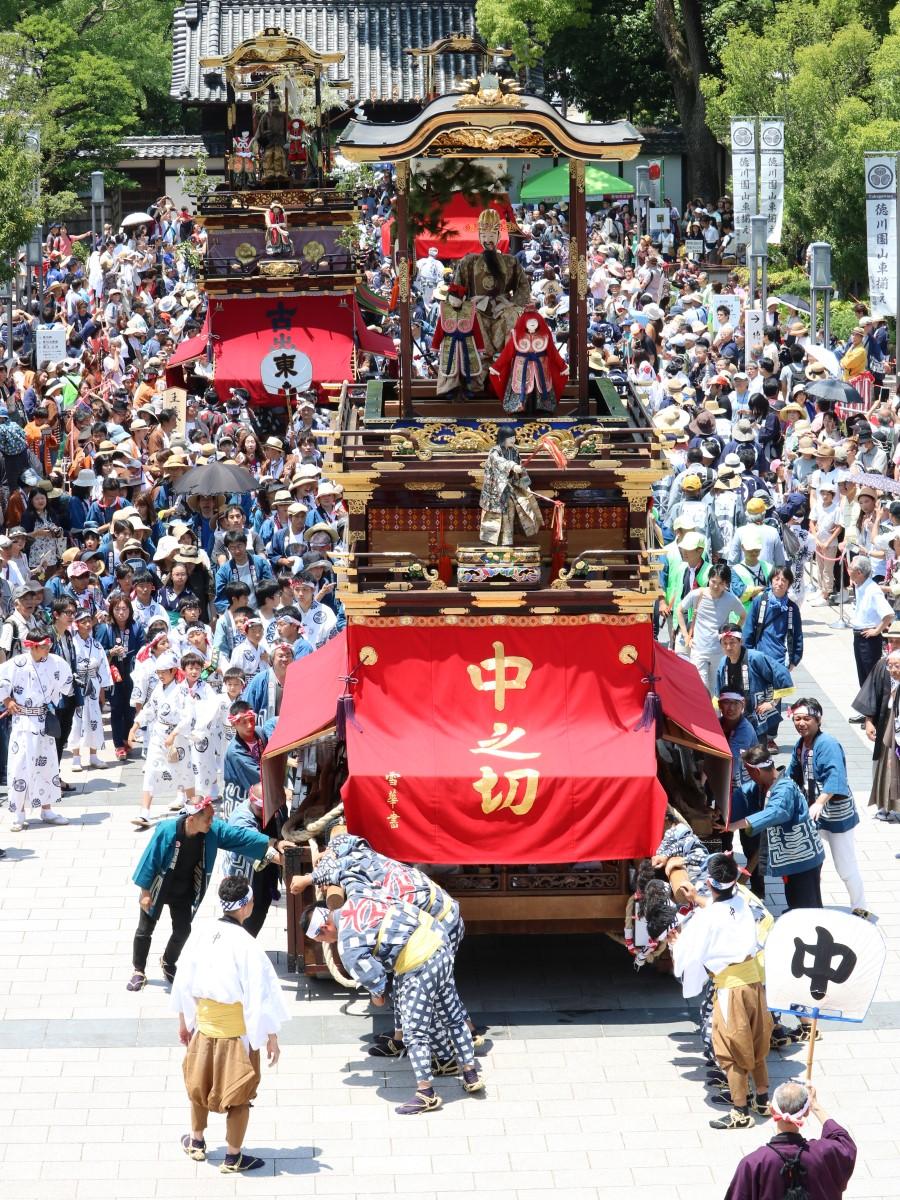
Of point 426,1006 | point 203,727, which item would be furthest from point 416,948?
point 203,727

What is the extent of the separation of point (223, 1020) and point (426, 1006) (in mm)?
1363

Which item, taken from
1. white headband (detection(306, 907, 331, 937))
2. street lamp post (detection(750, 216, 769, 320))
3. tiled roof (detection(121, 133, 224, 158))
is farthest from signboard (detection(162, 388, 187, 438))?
tiled roof (detection(121, 133, 224, 158))

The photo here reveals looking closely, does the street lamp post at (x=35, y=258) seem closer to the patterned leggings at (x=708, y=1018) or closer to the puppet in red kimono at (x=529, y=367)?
the puppet in red kimono at (x=529, y=367)

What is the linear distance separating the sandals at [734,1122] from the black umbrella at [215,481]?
10062 millimetres

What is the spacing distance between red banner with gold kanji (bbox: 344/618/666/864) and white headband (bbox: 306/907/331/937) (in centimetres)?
98

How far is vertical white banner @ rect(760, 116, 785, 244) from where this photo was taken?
99.5 feet

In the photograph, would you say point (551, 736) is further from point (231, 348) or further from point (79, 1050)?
point (231, 348)

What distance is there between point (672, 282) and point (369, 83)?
49.8 feet

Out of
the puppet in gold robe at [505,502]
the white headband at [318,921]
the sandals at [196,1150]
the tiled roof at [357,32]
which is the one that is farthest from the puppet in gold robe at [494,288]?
the tiled roof at [357,32]

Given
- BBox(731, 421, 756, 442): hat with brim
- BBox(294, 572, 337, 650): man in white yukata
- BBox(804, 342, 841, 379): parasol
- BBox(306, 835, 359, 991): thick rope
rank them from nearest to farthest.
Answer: BBox(306, 835, 359, 991): thick rope
BBox(294, 572, 337, 650): man in white yukata
BBox(731, 421, 756, 442): hat with brim
BBox(804, 342, 841, 379): parasol

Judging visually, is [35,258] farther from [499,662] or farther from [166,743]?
[499,662]

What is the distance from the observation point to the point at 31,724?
15.9m

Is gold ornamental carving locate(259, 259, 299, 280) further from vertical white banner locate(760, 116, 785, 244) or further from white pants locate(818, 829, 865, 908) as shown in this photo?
white pants locate(818, 829, 865, 908)

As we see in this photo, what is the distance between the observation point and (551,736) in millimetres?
12844
